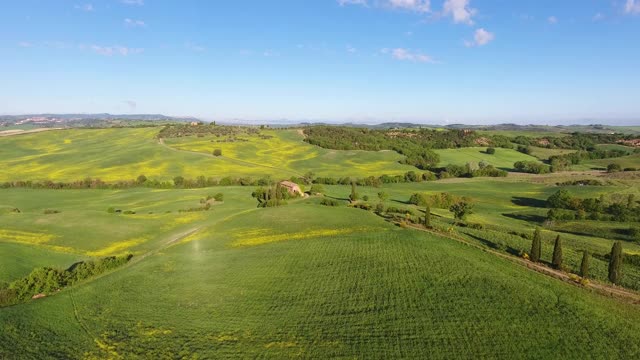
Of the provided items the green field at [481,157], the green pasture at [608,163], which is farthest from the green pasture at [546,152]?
the green pasture at [608,163]

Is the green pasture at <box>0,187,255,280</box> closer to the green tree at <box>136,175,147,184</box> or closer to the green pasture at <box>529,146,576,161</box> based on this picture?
the green tree at <box>136,175,147,184</box>

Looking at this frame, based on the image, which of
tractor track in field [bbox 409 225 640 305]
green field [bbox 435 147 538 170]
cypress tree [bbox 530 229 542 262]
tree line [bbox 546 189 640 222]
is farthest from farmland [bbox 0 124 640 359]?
green field [bbox 435 147 538 170]

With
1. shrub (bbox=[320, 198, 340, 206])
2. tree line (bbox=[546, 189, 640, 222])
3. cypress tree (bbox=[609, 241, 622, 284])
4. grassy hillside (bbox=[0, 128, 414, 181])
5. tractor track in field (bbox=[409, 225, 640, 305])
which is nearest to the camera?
tractor track in field (bbox=[409, 225, 640, 305])

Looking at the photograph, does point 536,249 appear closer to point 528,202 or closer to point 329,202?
point 329,202

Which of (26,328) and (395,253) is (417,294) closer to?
(395,253)

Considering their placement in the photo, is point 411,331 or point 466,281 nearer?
point 411,331

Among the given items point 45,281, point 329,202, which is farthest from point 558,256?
point 45,281

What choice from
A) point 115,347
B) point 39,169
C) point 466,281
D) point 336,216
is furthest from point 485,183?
point 39,169
